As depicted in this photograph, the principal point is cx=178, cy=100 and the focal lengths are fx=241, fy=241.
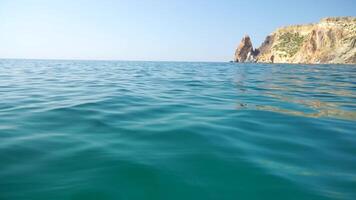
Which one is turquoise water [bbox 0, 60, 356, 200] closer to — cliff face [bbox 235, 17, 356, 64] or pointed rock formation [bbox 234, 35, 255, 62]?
cliff face [bbox 235, 17, 356, 64]

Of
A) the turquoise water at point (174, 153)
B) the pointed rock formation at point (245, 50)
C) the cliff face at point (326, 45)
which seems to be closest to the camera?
the turquoise water at point (174, 153)

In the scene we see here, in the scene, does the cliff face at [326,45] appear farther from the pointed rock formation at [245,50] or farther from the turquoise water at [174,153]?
the turquoise water at [174,153]

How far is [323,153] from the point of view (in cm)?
368

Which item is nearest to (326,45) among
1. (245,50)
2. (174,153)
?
(245,50)

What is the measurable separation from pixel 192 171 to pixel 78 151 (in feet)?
5.66

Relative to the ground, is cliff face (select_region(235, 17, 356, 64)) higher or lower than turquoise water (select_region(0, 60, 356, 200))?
higher

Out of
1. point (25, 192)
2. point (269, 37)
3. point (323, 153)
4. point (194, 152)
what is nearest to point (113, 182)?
point (25, 192)

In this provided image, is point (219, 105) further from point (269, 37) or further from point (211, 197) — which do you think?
point (269, 37)

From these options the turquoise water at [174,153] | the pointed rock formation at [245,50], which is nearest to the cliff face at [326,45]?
the pointed rock formation at [245,50]

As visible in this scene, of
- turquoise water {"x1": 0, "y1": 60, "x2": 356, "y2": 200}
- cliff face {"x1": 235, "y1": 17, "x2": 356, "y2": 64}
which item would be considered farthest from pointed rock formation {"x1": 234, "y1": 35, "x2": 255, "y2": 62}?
turquoise water {"x1": 0, "y1": 60, "x2": 356, "y2": 200}

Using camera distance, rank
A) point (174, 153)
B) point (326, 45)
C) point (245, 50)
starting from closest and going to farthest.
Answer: point (174, 153)
point (326, 45)
point (245, 50)

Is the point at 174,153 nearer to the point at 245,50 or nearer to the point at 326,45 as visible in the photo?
the point at 326,45

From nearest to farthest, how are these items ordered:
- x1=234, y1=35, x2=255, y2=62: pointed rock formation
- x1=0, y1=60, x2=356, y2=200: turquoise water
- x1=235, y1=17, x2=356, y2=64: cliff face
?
x1=0, y1=60, x2=356, y2=200: turquoise water
x1=235, y1=17, x2=356, y2=64: cliff face
x1=234, y1=35, x2=255, y2=62: pointed rock formation

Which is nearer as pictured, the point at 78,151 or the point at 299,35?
the point at 78,151
